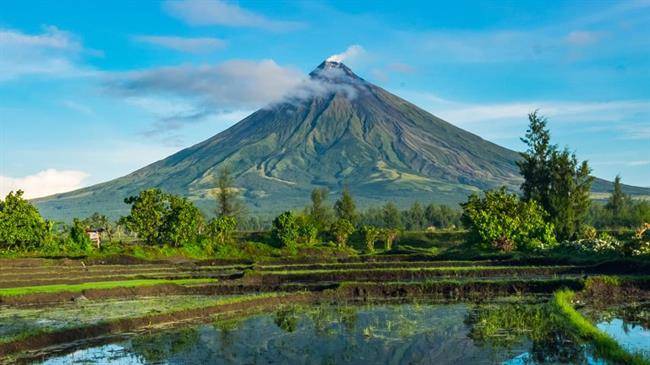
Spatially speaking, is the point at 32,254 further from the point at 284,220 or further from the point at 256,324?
the point at 256,324

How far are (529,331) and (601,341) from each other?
308 centimetres

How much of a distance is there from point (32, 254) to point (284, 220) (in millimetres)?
26652

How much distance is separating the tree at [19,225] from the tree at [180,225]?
1185 cm

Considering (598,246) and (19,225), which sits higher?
(19,225)

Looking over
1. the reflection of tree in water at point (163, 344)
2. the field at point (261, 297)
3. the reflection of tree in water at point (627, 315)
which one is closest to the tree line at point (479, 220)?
the field at point (261, 297)

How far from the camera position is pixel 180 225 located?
64.3 m

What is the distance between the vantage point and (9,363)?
1527cm

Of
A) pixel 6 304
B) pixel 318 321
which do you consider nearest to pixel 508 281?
pixel 318 321

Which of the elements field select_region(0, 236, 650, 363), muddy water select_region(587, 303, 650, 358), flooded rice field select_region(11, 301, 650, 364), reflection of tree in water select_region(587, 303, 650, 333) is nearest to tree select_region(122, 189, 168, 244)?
field select_region(0, 236, 650, 363)

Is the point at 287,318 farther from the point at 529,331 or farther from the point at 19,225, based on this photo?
the point at 19,225

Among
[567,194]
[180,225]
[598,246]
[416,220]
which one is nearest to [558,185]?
[567,194]

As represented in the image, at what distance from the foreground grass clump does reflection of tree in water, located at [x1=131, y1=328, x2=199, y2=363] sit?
34.2ft

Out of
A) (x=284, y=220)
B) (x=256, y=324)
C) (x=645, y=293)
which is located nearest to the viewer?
(x=256, y=324)

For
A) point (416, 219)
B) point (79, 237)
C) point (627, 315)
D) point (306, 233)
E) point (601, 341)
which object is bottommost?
point (627, 315)
